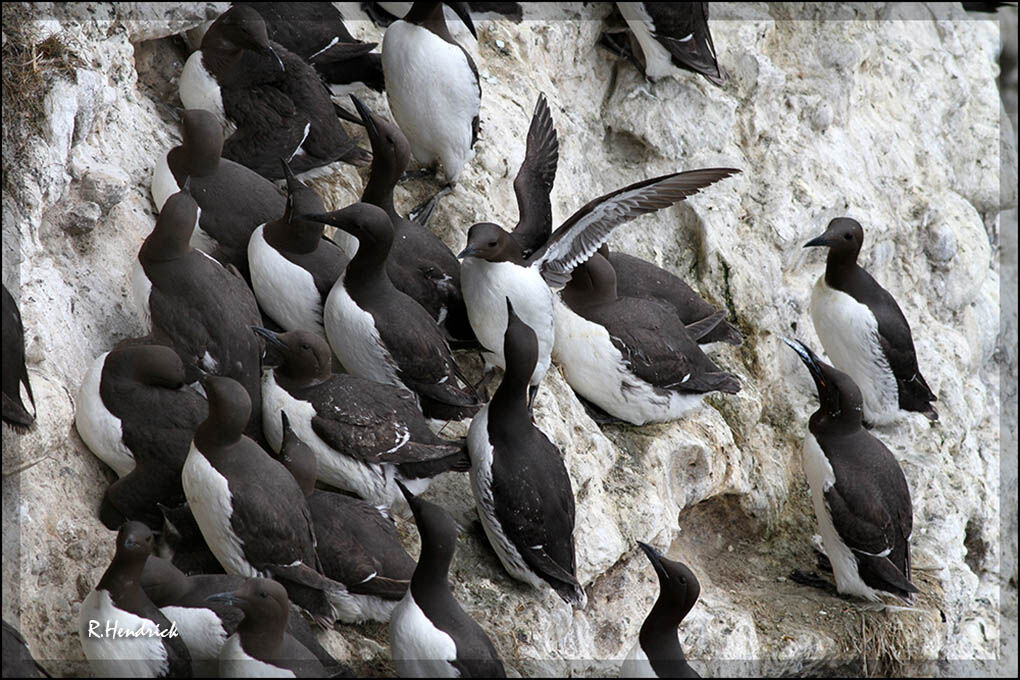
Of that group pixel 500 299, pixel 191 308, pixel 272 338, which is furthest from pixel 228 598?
pixel 500 299

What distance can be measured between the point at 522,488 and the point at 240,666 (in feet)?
4.82

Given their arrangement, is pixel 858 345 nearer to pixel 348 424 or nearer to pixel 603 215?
pixel 603 215

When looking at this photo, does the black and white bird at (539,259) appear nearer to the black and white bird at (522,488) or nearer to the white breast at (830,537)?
the black and white bird at (522,488)

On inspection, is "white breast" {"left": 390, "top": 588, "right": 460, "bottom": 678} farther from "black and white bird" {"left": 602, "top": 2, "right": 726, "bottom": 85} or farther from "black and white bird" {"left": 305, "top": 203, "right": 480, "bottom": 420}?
"black and white bird" {"left": 602, "top": 2, "right": 726, "bottom": 85}

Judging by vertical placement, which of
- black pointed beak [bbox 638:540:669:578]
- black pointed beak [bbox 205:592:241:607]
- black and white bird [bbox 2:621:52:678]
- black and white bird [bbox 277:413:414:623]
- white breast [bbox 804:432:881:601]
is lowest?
white breast [bbox 804:432:881:601]

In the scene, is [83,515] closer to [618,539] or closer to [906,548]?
[618,539]

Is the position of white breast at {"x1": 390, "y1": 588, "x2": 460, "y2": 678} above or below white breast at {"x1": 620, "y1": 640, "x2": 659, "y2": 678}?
above

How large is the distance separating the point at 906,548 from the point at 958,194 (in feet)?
12.7

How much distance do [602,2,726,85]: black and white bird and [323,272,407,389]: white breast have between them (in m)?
3.14

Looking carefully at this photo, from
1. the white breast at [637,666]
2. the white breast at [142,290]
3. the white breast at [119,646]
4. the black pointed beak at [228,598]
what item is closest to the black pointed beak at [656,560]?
the white breast at [637,666]

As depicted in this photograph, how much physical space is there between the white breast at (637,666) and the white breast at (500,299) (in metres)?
1.34

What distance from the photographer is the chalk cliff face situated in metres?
5.59

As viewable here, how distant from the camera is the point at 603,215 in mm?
6418

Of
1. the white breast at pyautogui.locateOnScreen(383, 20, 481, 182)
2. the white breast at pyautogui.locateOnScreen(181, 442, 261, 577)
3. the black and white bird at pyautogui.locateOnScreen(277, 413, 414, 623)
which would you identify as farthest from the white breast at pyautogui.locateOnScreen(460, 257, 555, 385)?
the white breast at pyautogui.locateOnScreen(181, 442, 261, 577)
